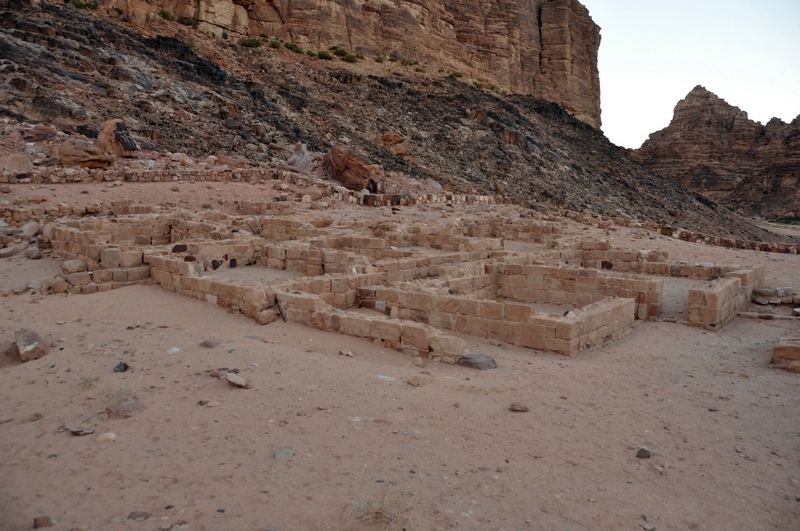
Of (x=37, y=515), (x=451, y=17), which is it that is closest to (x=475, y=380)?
(x=37, y=515)

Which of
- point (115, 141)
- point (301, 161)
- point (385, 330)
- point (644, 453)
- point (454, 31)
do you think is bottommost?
point (644, 453)

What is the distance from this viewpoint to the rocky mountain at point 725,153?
66.4 metres

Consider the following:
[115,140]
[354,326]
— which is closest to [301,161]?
[115,140]

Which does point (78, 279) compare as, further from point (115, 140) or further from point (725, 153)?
point (725, 153)

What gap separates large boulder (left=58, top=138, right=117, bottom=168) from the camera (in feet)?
66.1

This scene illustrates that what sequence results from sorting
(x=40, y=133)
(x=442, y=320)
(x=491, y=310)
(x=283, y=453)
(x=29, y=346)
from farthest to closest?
(x=40, y=133) < (x=442, y=320) < (x=491, y=310) < (x=29, y=346) < (x=283, y=453)

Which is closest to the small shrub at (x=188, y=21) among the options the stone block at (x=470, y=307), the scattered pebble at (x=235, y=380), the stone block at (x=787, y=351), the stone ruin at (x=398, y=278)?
the stone ruin at (x=398, y=278)

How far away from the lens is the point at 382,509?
3.58 meters

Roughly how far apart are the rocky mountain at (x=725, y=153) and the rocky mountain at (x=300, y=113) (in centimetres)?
2115

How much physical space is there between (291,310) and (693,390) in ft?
17.2

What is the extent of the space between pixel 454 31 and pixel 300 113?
33.4 meters

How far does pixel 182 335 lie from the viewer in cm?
752

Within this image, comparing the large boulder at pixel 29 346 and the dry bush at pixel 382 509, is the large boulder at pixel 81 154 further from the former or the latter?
the dry bush at pixel 382 509

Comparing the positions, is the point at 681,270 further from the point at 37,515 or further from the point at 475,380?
the point at 37,515
